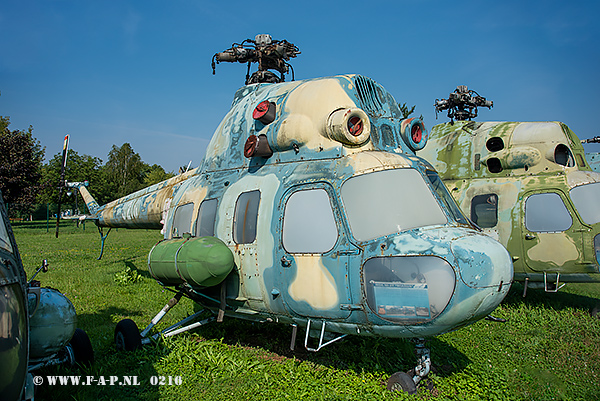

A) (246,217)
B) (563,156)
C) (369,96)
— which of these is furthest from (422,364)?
(563,156)

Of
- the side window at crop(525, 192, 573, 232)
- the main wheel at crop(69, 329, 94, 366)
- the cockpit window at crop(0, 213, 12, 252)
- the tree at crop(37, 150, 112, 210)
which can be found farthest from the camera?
the tree at crop(37, 150, 112, 210)

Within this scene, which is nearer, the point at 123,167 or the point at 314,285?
the point at 314,285

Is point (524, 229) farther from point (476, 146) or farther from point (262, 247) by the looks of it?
point (262, 247)

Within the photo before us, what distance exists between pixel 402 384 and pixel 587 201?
19.3ft

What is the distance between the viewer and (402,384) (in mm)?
4598

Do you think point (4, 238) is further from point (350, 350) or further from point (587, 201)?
point (587, 201)

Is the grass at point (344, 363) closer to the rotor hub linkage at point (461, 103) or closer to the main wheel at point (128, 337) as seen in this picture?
the main wheel at point (128, 337)

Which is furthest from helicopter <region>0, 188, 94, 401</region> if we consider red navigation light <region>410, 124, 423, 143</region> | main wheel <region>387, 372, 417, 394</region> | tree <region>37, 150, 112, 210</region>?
tree <region>37, 150, 112, 210</region>

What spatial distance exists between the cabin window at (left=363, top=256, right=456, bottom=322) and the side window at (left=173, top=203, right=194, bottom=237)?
3.19 m

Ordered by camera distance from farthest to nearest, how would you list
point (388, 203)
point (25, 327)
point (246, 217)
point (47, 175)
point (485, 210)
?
point (47, 175) < point (485, 210) < point (246, 217) < point (388, 203) < point (25, 327)

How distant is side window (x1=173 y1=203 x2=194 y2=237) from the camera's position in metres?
6.37

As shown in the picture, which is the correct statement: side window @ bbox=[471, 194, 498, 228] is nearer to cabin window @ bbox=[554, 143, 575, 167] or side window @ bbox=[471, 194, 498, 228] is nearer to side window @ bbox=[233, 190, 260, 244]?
cabin window @ bbox=[554, 143, 575, 167]

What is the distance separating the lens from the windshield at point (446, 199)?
4711 millimetres

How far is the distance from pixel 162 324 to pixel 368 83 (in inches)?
209
